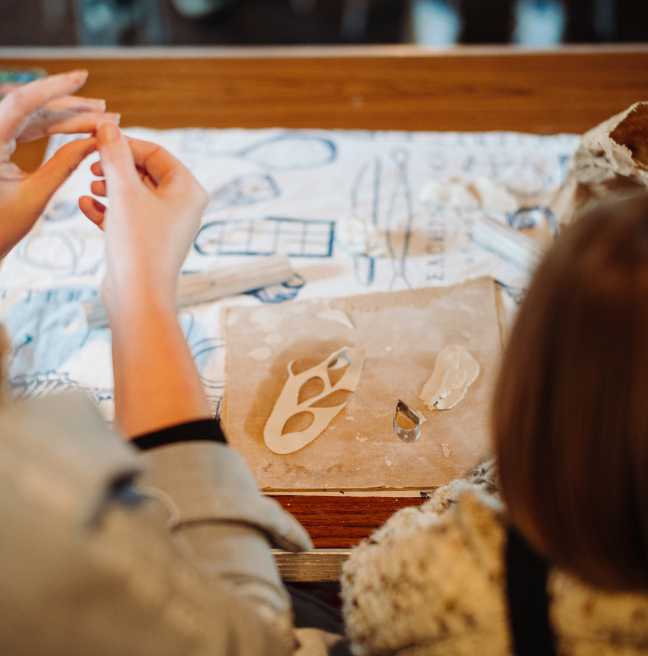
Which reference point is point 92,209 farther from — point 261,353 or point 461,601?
point 461,601

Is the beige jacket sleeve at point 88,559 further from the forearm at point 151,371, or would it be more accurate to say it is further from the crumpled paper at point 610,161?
the crumpled paper at point 610,161

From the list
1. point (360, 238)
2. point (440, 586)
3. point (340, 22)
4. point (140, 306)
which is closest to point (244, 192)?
point (360, 238)

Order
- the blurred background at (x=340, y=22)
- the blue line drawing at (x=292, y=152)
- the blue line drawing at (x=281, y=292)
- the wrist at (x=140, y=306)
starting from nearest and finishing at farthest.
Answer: the wrist at (x=140, y=306), the blue line drawing at (x=281, y=292), the blue line drawing at (x=292, y=152), the blurred background at (x=340, y=22)

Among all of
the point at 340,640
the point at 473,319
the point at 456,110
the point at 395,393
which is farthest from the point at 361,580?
the point at 456,110

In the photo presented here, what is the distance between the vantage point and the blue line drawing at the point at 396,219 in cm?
88

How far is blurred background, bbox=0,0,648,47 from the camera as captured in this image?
217cm

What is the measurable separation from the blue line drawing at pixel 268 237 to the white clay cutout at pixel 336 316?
14 centimetres

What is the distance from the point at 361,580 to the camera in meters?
0.46

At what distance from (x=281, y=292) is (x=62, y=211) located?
442 millimetres

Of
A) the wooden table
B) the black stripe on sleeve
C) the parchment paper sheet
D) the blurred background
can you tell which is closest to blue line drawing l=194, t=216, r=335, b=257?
the parchment paper sheet

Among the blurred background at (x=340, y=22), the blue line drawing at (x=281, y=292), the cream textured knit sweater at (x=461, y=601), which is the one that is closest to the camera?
the cream textured knit sweater at (x=461, y=601)

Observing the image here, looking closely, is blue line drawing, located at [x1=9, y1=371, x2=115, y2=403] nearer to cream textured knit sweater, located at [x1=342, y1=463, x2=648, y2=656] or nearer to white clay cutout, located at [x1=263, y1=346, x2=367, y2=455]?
white clay cutout, located at [x1=263, y1=346, x2=367, y2=455]

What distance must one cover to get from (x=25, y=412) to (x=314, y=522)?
1.30 feet

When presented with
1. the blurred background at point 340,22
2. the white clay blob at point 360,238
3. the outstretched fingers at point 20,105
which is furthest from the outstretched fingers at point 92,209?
the blurred background at point 340,22
